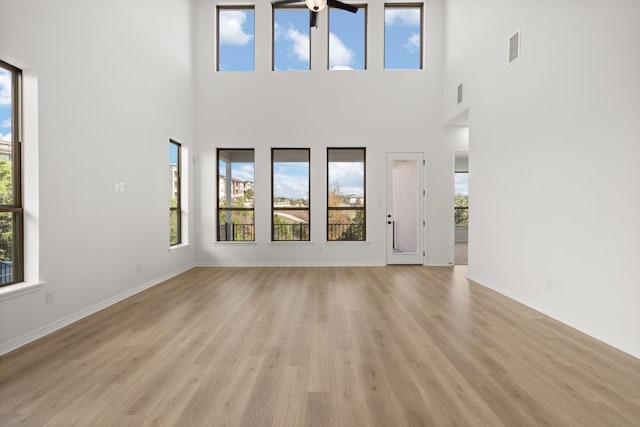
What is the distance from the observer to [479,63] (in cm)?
525

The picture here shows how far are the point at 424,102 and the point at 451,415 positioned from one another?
6.22 m

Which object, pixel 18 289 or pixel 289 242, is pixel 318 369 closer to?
pixel 18 289

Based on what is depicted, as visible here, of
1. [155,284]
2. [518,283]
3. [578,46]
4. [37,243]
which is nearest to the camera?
[37,243]

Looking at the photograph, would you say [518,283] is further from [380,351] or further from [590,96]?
[380,351]

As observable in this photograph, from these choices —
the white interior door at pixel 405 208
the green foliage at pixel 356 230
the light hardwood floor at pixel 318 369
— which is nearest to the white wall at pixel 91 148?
the light hardwood floor at pixel 318 369

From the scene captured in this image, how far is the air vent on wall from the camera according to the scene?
13.8 ft

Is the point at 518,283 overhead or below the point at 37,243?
below

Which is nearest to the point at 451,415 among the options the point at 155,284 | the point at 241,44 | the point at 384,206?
the point at 155,284

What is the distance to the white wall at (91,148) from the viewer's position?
117 inches

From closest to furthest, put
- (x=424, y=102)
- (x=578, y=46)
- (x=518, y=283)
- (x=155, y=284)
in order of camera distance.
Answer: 1. (x=578, y=46)
2. (x=518, y=283)
3. (x=155, y=284)
4. (x=424, y=102)

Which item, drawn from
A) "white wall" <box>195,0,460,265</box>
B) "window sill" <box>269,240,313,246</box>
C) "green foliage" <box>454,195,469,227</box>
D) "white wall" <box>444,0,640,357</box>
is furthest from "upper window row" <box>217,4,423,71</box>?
"green foliage" <box>454,195,469,227</box>

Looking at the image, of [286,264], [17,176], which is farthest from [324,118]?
[17,176]

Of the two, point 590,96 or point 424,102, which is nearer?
point 590,96

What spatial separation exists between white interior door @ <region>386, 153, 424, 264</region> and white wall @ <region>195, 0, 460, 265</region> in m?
0.17
